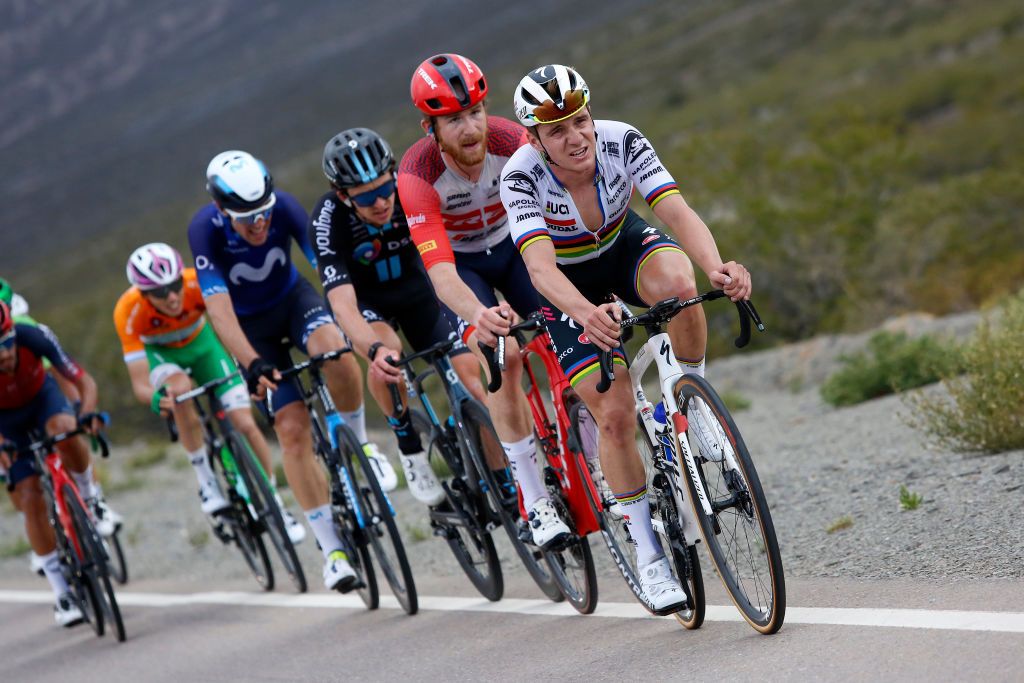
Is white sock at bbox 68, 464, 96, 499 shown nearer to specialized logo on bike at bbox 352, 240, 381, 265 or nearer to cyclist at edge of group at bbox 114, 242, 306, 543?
cyclist at edge of group at bbox 114, 242, 306, 543

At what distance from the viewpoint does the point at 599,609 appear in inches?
251

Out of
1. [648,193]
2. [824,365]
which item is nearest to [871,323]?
[824,365]

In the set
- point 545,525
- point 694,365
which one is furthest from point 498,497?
point 694,365

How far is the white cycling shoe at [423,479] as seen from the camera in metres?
7.33

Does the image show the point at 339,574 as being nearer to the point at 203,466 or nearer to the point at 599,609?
the point at 599,609

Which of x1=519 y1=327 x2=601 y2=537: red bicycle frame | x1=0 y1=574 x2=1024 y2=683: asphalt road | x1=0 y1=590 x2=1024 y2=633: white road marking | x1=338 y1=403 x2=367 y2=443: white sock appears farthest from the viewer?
x1=338 y1=403 x2=367 y2=443: white sock

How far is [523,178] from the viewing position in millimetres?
5375

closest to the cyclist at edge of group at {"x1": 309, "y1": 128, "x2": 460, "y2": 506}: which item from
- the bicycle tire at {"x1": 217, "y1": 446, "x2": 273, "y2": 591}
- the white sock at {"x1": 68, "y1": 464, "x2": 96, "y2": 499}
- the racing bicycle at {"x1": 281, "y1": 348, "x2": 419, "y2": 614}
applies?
the racing bicycle at {"x1": 281, "y1": 348, "x2": 419, "y2": 614}

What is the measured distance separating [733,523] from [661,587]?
0.49 metres

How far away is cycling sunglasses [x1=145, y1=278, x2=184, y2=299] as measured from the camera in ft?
30.0

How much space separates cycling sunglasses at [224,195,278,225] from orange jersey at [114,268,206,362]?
1.73 metres

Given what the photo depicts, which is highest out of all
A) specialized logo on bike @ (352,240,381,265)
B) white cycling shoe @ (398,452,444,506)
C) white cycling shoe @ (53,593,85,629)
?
specialized logo on bike @ (352,240,381,265)

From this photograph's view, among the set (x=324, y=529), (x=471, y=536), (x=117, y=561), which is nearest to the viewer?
(x=471, y=536)

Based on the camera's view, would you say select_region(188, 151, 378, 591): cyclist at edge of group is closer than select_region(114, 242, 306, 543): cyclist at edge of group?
Yes
